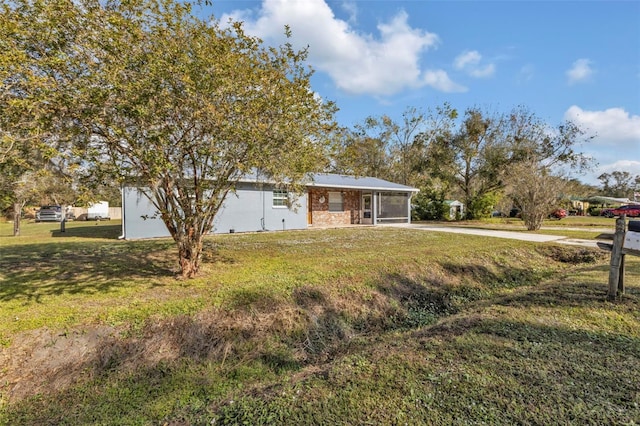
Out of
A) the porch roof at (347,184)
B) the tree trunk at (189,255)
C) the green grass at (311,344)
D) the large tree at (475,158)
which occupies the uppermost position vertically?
the large tree at (475,158)

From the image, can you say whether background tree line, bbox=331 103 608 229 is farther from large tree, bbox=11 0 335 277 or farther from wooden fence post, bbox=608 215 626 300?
large tree, bbox=11 0 335 277

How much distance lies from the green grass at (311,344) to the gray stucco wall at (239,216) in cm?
422

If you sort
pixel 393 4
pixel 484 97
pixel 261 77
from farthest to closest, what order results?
pixel 484 97, pixel 393 4, pixel 261 77

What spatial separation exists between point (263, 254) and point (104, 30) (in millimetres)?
6093

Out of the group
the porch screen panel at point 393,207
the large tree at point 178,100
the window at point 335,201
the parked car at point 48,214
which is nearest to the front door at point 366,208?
the porch screen panel at point 393,207

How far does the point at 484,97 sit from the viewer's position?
2603 centimetres

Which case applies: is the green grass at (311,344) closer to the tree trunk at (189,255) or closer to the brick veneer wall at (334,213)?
the tree trunk at (189,255)

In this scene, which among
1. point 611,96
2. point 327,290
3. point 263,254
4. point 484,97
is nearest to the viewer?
point 327,290

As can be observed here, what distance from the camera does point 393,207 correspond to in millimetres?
21109

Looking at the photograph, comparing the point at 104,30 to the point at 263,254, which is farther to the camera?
the point at 263,254

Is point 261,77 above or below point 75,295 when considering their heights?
above

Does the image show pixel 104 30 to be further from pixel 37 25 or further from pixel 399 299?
pixel 399 299

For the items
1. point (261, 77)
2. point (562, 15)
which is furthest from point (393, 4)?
point (261, 77)

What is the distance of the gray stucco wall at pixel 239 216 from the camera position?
12.0 meters
